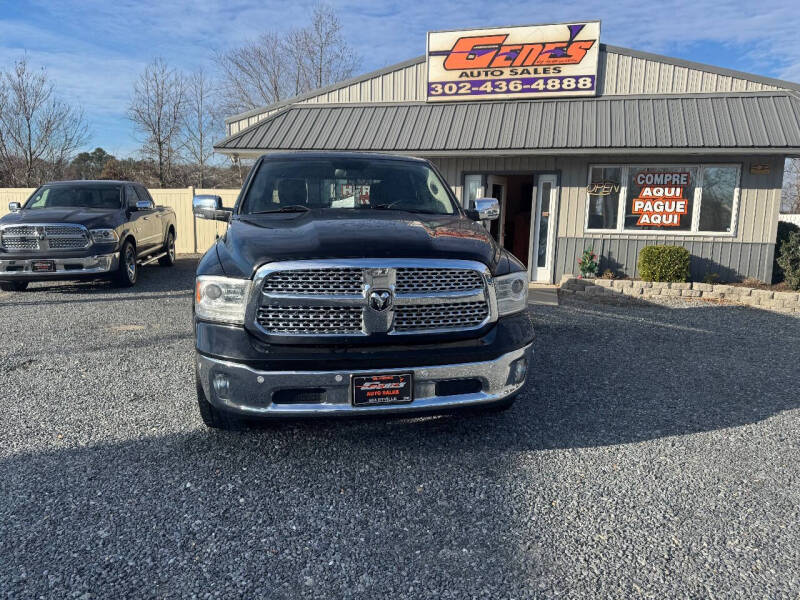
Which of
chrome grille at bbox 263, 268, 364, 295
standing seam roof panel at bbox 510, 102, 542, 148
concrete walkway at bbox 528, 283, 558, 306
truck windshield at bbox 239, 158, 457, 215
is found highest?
standing seam roof panel at bbox 510, 102, 542, 148

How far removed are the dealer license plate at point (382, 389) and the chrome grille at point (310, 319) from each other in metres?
0.28

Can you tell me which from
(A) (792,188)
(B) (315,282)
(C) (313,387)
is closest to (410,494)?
(C) (313,387)

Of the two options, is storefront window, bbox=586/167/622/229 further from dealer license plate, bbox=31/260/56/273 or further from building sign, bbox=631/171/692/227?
dealer license plate, bbox=31/260/56/273

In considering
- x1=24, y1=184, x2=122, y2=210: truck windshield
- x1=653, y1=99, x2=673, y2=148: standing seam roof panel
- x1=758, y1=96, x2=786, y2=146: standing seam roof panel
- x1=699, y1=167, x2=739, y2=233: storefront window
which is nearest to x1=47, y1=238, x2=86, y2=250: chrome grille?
x1=24, y1=184, x2=122, y2=210: truck windshield

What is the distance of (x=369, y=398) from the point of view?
295cm

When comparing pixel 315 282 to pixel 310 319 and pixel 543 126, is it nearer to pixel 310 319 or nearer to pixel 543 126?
pixel 310 319

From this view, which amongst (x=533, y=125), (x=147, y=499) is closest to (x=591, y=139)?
(x=533, y=125)

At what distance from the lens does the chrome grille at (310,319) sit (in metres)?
2.97

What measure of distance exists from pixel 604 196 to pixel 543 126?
192cm

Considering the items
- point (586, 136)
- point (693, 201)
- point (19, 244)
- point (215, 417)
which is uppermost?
point (586, 136)

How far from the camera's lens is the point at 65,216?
903 centimetres

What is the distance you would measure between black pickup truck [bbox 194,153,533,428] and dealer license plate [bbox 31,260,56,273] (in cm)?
685

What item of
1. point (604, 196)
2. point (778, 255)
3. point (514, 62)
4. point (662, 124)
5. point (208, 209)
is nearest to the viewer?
point (208, 209)

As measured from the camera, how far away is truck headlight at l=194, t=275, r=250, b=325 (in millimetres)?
2967
